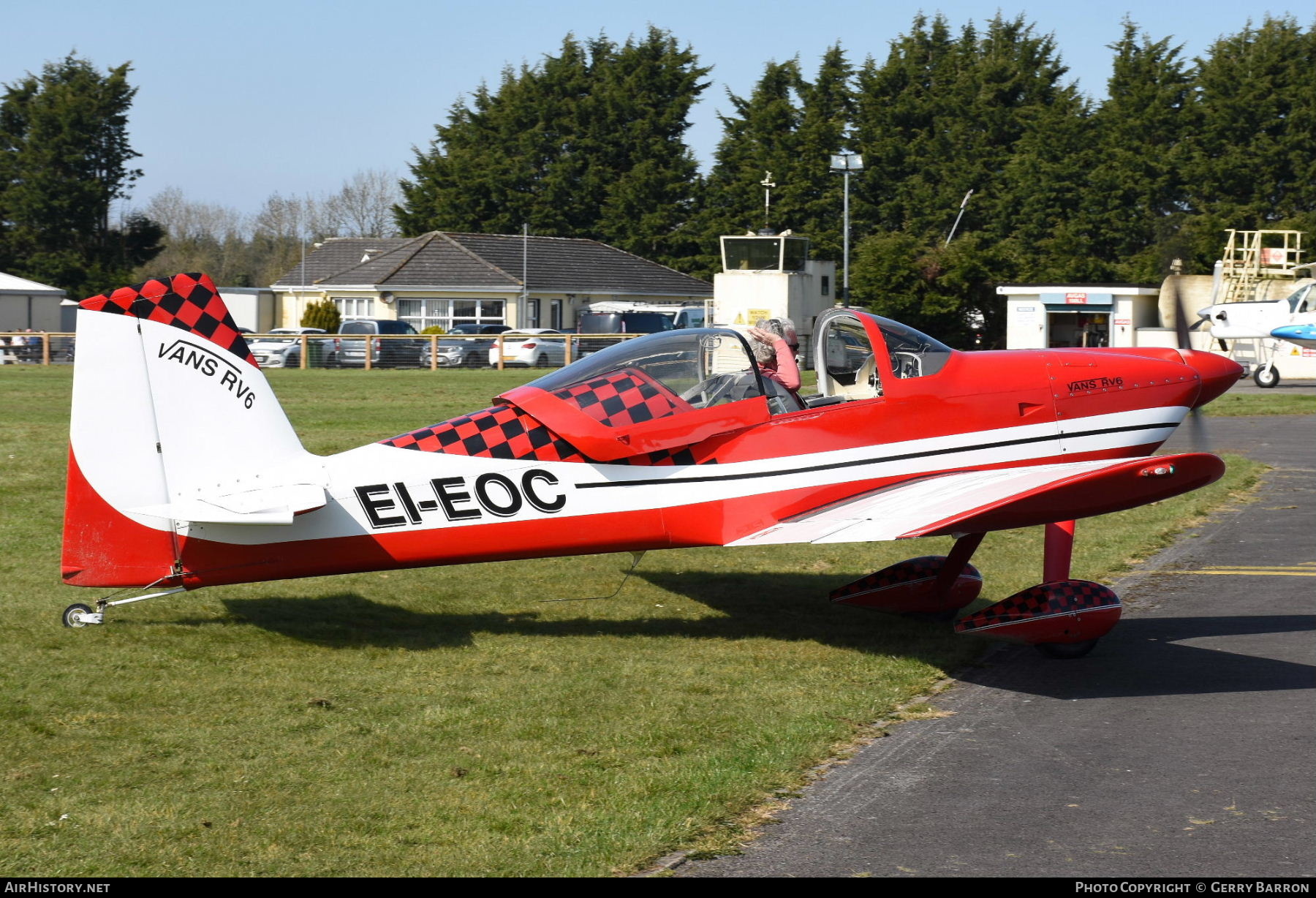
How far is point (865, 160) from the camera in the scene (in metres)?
67.6

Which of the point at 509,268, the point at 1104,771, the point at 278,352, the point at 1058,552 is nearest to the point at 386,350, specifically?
the point at 278,352

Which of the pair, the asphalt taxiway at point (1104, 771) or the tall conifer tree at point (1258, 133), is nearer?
the asphalt taxiway at point (1104, 771)

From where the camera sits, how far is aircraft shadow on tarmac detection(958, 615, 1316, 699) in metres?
7.12

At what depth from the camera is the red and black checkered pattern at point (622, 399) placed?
767cm

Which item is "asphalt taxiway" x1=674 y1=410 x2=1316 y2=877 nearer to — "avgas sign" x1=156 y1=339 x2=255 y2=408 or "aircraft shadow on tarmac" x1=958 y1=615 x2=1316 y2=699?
"aircraft shadow on tarmac" x1=958 y1=615 x2=1316 y2=699

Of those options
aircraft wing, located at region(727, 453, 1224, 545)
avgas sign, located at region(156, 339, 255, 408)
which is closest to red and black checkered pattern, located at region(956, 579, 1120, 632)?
aircraft wing, located at region(727, 453, 1224, 545)

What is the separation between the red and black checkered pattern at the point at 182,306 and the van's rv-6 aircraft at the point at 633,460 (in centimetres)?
1

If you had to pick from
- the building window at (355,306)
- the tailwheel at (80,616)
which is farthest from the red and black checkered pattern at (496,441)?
the building window at (355,306)

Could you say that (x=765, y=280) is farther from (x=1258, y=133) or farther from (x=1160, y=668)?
(x=1160, y=668)

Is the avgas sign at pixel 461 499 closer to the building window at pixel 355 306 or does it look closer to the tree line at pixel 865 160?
the tree line at pixel 865 160

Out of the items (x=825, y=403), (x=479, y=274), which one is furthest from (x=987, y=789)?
(x=479, y=274)

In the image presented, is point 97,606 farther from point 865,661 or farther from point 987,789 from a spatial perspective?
point 987,789

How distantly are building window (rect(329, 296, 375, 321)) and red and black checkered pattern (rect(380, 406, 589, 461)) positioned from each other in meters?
54.2

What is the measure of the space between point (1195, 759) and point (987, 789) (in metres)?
1.12
